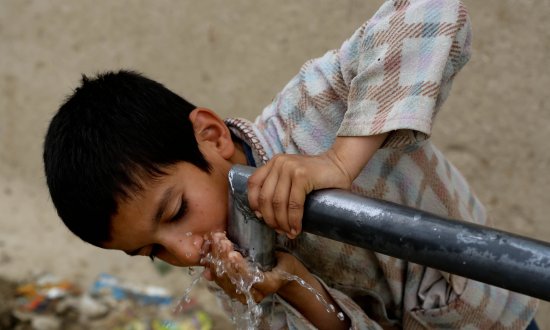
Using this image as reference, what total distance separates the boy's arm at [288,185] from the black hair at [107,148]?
0.87 ft

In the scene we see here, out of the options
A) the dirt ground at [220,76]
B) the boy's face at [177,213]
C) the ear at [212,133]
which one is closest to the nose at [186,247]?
the boy's face at [177,213]

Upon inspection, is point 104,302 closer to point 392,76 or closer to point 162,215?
point 162,215

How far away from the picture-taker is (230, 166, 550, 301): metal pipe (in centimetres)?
62

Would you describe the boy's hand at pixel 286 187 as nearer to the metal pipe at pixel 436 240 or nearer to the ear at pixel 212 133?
the metal pipe at pixel 436 240

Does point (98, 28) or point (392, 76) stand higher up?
point (392, 76)

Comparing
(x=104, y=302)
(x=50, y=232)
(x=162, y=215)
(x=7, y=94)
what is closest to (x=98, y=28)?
(x=7, y=94)

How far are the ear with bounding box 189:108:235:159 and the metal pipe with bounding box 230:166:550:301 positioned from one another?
1.43 feet

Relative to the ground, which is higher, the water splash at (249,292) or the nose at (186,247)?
the nose at (186,247)

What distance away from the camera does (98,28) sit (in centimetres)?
291

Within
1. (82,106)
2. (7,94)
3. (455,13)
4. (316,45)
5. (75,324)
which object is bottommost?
(75,324)

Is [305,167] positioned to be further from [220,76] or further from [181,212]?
[220,76]

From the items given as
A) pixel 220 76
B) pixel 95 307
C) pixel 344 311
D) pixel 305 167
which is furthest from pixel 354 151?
pixel 95 307

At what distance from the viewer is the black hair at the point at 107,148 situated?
3.61 feet

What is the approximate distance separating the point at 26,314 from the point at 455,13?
6.77ft
